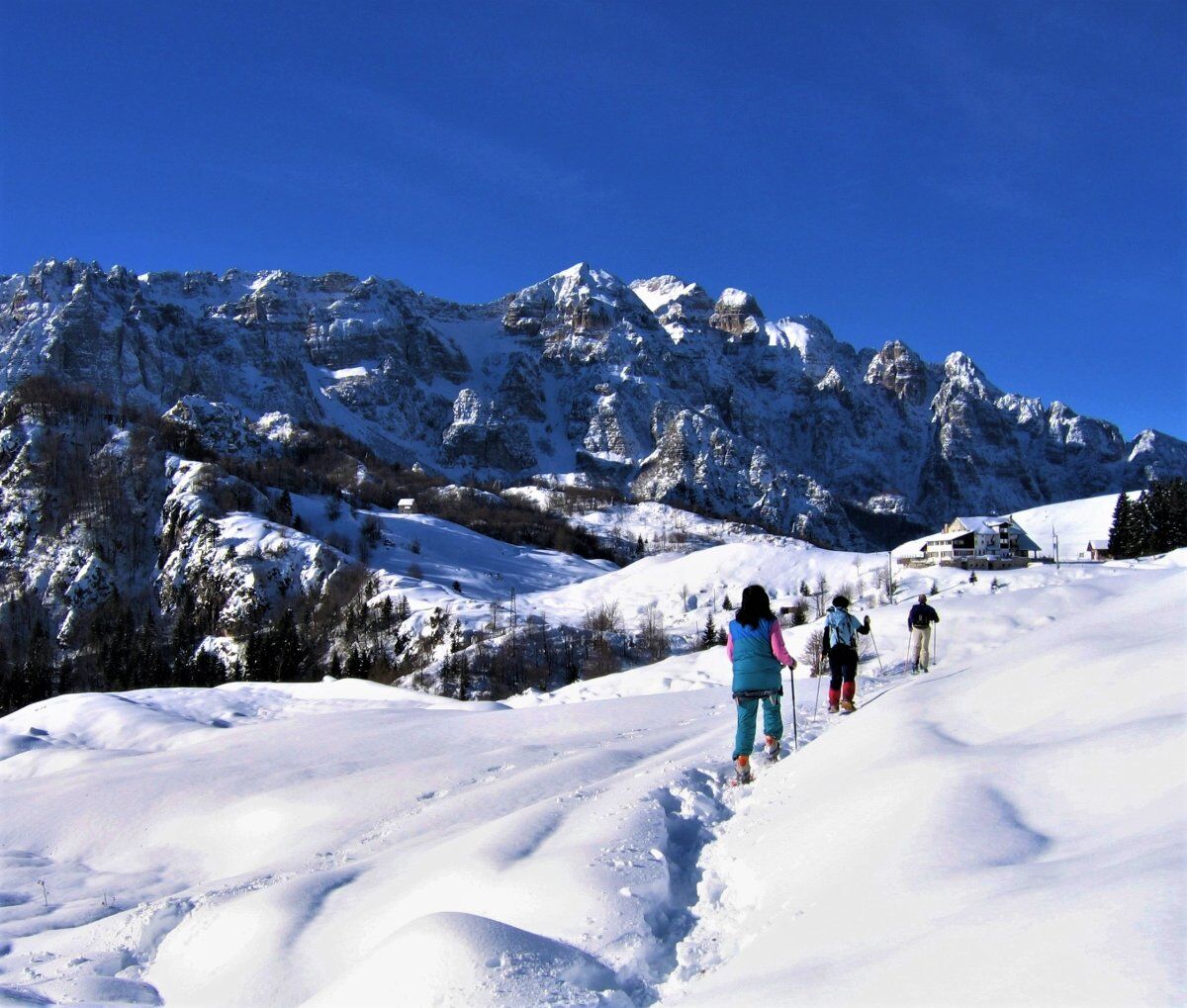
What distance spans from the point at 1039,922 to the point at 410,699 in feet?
89.2

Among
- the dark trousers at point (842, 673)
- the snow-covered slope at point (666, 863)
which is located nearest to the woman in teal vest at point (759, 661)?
the snow-covered slope at point (666, 863)

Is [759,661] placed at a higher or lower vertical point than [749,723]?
higher

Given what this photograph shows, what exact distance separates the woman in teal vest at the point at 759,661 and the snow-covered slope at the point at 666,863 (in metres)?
0.63

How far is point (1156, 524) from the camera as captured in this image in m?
86.8

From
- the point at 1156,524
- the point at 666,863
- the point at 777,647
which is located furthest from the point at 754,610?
the point at 1156,524

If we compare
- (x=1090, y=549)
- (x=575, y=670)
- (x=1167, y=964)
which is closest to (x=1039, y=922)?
(x=1167, y=964)

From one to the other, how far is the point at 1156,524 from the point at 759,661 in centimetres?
9458

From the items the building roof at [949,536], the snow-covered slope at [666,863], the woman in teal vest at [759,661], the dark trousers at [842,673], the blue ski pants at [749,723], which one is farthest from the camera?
the building roof at [949,536]

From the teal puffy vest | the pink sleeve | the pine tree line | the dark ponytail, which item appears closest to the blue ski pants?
the teal puffy vest

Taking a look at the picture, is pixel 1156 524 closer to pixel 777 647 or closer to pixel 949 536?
pixel 949 536

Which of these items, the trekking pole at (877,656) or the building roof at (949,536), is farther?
the building roof at (949,536)

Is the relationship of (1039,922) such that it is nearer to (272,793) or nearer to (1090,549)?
(272,793)

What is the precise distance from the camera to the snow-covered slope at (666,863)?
12.9 ft

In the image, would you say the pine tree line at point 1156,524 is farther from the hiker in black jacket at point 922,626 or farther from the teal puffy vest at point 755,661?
the teal puffy vest at point 755,661
